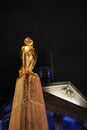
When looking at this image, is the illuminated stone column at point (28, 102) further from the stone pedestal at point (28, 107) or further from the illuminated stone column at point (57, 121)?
the illuminated stone column at point (57, 121)

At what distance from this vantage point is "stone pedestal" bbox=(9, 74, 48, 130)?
4.79 metres

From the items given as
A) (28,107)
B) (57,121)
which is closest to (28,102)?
(28,107)

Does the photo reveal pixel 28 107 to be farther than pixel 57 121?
No

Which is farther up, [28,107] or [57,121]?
[28,107]

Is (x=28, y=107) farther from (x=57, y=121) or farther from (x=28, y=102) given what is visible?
(x=57, y=121)

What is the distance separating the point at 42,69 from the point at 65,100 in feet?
35.0

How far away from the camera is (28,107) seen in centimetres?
500

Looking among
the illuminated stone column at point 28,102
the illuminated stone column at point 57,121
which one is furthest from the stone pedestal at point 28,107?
the illuminated stone column at point 57,121

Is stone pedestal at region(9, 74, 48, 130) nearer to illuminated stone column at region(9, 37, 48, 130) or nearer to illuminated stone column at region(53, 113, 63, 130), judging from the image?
illuminated stone column at region(9, 37, 48, 130)

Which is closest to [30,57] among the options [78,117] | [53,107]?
[53,107]

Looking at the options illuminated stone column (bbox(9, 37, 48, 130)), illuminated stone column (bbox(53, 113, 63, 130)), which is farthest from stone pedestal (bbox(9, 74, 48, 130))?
illuminated stone column (bbox(53, 113, 63, 130))

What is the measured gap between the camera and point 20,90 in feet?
17.8

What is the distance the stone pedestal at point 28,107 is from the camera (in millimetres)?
4793

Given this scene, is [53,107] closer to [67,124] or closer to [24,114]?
[67,124]
